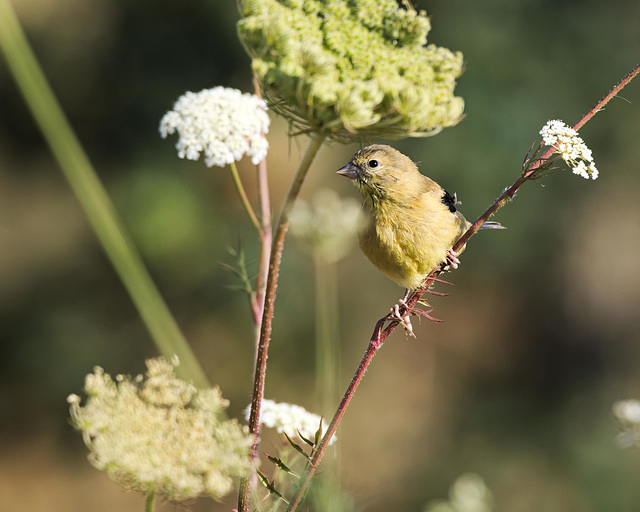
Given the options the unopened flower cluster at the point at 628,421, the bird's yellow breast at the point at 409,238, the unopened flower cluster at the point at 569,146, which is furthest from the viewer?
the bird's yellow breast at the point at 409,238

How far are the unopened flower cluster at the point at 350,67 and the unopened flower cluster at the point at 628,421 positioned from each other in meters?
1.40

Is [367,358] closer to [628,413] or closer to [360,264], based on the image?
[628,413]

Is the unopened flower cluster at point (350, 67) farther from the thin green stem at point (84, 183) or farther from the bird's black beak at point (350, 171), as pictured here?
the bird's black beak at point (350, 171)

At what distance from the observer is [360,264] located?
29.7 ft

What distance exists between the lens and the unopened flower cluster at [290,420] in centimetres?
→ 222

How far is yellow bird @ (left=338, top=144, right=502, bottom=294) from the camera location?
3379 mm

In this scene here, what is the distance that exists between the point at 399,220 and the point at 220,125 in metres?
1.45

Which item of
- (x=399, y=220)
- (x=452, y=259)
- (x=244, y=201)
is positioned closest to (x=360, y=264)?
(x=399, y=220)

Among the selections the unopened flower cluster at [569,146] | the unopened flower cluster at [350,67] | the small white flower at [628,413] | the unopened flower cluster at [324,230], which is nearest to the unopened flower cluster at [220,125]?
the unopened flower cluster at [350,67]

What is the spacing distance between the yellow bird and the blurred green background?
3.17 meters

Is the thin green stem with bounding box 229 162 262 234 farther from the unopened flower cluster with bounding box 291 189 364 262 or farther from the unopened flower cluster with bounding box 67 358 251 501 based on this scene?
the unopened flower cluster with bounding box 67 358 251 501

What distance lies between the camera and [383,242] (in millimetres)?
3432

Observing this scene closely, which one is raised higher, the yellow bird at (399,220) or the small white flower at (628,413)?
the yellow bird at (399,220)

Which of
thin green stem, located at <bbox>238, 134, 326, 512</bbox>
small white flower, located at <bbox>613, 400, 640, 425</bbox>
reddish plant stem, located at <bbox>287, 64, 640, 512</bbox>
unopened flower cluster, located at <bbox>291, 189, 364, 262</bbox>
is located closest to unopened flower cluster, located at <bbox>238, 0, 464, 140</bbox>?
thin green stem, located at <bbox>238, 134, 326, 512</bbox>
